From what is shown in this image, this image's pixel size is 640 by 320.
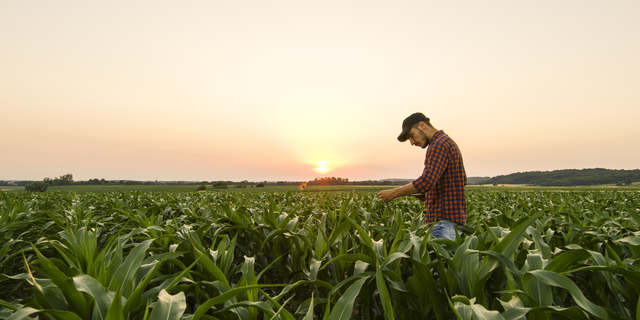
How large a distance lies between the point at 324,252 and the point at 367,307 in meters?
0.68

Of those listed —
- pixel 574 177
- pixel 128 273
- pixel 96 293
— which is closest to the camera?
pixel 96 293

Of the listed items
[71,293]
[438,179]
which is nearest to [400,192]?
[438,179]

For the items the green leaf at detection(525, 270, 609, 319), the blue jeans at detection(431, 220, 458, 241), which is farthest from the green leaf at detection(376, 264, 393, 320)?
the blue jeans at detection(431, 220, 458, 241)

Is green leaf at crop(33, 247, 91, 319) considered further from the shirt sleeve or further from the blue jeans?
the blue jeans

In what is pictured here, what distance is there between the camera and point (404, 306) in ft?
5.75

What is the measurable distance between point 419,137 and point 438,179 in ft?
2.07

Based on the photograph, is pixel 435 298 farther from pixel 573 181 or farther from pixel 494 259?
pixel 573 181

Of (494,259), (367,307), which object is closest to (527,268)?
(494,259)

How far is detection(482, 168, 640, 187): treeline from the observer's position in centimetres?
9896

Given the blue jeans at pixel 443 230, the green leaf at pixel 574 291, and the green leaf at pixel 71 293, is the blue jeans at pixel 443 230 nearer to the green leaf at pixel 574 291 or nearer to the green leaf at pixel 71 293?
the green leaf at pixel 574 291

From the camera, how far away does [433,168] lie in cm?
310

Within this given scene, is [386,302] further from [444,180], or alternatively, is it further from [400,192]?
[444,180]

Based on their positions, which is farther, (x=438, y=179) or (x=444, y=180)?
(x=444, y=180)

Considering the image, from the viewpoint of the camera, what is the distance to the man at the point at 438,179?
311cm
